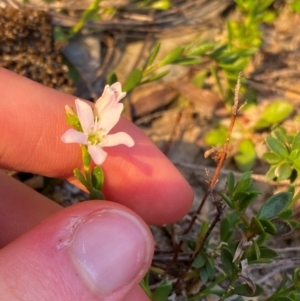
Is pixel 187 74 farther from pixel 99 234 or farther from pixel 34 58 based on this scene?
pixel 99 234

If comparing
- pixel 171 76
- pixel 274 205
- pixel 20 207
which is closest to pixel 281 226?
pixel 274 205

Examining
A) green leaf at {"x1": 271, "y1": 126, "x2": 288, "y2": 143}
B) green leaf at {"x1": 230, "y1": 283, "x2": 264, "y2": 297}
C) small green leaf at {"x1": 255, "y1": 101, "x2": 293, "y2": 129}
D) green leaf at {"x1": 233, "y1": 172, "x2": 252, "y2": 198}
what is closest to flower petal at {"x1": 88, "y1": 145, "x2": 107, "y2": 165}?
green leaf at {"x1": 233, "y1": 172, "x2": 252, "y2": 198}

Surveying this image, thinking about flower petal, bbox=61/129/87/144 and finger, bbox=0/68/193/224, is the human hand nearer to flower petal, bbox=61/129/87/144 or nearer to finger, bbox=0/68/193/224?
finger, bbox=0/68/193/224

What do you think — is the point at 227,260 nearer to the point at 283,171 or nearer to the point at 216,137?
the point at 283,171

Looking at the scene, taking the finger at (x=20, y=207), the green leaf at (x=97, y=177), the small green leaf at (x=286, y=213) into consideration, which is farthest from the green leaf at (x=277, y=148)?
the finger at (x=20, y=207)

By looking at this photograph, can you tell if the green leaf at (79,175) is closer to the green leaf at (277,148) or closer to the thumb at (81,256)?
the thumb at (81,256)

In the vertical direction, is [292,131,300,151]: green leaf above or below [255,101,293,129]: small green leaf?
above

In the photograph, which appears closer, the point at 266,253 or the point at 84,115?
the point at 84,115

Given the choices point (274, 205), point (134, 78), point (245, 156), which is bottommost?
point (245, 156)

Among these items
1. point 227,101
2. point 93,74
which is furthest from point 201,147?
point 93,74
